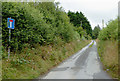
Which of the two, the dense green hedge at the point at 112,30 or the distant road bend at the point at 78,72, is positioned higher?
the dense green hedge at the point at 112,30

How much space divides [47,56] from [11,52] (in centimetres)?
374

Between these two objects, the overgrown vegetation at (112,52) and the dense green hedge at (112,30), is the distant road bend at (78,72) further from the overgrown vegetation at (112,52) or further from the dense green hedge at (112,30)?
the dense green hedge at (112,30)

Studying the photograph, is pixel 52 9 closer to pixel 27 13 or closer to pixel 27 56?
pixel 27 13

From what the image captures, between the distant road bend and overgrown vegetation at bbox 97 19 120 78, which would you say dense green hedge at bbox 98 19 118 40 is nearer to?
overgrown vegetation at bbox 97 19 120 78

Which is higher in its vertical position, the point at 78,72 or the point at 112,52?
the point at 112,52

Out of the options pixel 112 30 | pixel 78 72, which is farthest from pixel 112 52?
pixel 78 72

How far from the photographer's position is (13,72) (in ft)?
19.5

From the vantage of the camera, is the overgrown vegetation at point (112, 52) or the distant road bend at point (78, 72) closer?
the distant road bend at point (78, 72)

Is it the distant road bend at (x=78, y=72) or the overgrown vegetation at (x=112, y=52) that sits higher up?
the overgrown vegetation at (x=112, y=52)

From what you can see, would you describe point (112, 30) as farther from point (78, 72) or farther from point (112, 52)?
point (78, 72)

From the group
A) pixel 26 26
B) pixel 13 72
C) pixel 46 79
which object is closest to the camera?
pixel 13 72

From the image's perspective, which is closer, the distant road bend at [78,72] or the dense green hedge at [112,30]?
the distant road bend at [78,72]

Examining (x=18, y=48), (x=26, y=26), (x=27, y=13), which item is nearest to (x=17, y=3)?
(x=27, y=13)

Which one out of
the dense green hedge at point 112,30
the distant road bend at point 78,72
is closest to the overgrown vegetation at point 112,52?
the dense green hedge at point 112,30
